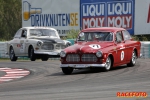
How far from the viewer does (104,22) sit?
32.6 meters

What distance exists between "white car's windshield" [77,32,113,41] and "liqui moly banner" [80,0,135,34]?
1388 cm

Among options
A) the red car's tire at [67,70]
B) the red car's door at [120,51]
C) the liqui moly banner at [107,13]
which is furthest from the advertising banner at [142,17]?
the red car's tire at [67,70]

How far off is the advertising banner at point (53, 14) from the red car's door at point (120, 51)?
17079 mm

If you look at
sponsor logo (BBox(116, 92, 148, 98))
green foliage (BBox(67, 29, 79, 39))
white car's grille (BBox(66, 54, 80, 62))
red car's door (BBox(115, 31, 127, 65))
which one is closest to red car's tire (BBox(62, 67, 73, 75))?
white car's grille (BBox(66, 54, 80, 62))

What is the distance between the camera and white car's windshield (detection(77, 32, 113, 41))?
16719 mm

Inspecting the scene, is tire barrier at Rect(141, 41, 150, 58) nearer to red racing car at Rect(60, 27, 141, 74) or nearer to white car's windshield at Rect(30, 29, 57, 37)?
white car's windshield at Rect(30, 29, 57, 37)

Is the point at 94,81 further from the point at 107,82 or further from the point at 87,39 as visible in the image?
the point at 87,39

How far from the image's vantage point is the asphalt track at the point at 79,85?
34.8ft

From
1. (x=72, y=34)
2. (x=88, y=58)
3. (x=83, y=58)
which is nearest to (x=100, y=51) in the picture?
(x=88, y=58)

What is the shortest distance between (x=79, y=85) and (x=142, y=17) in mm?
18121

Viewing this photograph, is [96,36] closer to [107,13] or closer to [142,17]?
[142,17]

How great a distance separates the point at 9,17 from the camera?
176 feet

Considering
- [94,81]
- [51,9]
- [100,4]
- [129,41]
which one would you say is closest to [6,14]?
[51,9]

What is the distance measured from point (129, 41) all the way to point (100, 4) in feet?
50.8
